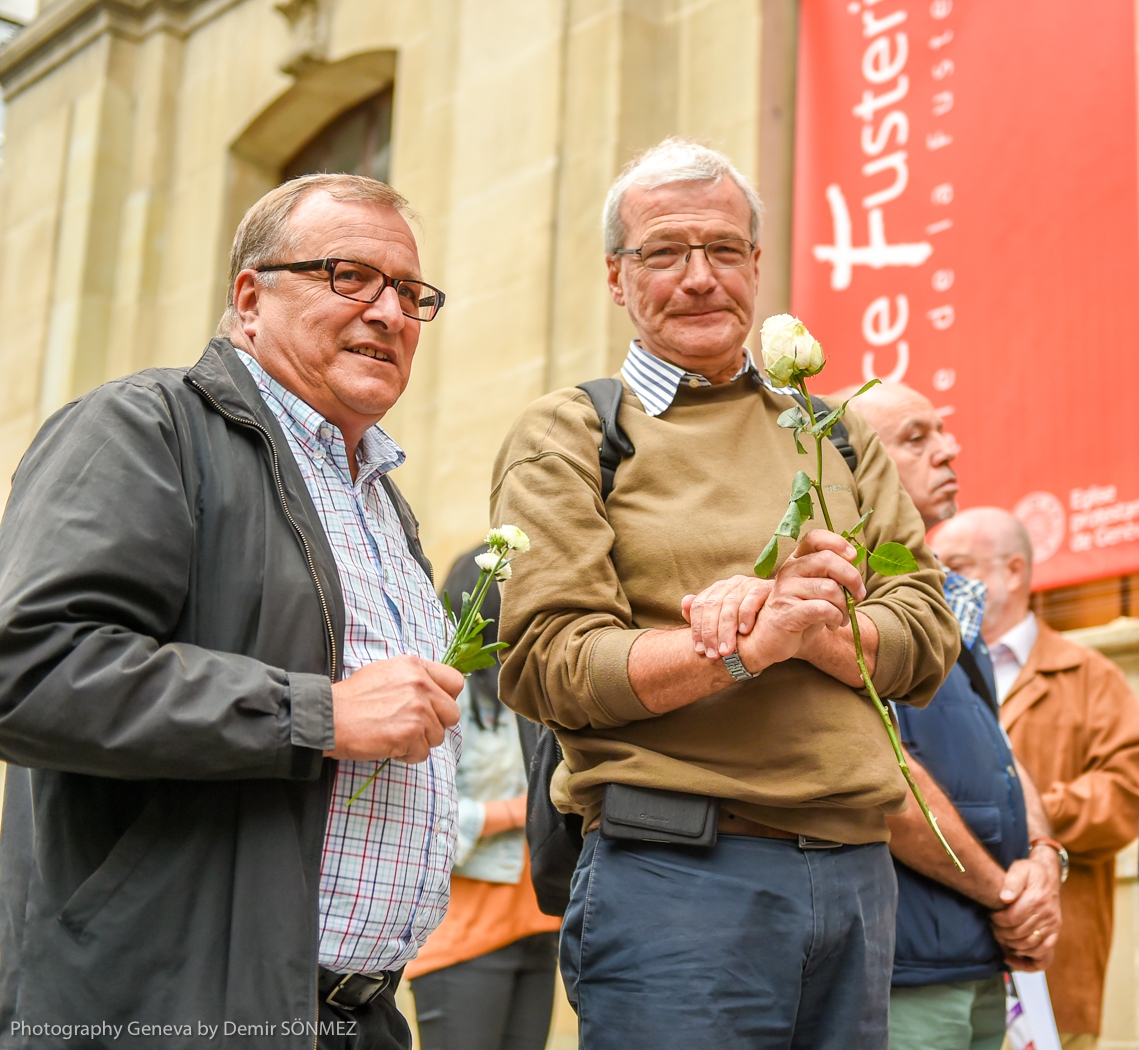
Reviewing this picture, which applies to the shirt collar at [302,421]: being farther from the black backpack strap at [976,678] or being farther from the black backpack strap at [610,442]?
the black backpack strap at [976,678]

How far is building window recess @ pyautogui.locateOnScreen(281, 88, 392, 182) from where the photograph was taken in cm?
1007

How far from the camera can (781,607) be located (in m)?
2.11

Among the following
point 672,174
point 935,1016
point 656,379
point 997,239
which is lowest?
point 935,1016

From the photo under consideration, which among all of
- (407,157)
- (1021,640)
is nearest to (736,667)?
(1021,640)

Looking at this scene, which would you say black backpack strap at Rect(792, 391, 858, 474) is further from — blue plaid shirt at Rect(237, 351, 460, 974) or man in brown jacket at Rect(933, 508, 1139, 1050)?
man in brown jacket at Rect(933, 508, 1139, 1050)

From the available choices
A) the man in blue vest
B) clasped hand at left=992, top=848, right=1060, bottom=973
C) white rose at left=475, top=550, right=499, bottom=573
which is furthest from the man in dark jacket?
clasped hand at left=992, top=848, right=1060, bottom=973

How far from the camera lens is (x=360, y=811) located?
83.8 inches

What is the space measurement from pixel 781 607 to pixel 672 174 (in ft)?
3.15

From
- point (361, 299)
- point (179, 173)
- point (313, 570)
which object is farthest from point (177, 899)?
point (179, 173)

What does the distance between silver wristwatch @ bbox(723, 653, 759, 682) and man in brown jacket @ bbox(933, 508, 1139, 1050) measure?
2185 millimetres

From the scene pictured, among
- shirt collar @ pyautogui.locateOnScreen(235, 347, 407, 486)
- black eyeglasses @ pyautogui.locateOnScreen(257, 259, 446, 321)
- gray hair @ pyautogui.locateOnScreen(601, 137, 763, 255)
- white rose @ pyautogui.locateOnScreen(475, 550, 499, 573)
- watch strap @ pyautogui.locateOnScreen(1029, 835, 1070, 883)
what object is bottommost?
watch strap @ pyautogui.locateOnScreen(1029, 835, 1070, 883)

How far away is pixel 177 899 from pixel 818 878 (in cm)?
97

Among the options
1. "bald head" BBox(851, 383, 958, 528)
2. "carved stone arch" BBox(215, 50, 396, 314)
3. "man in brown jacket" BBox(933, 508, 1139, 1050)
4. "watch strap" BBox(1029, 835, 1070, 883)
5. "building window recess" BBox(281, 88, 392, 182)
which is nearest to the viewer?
"watch strap" BBox(1029, 835, 1070, 883)

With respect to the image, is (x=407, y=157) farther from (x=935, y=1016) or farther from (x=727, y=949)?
(x=727, y=949)
